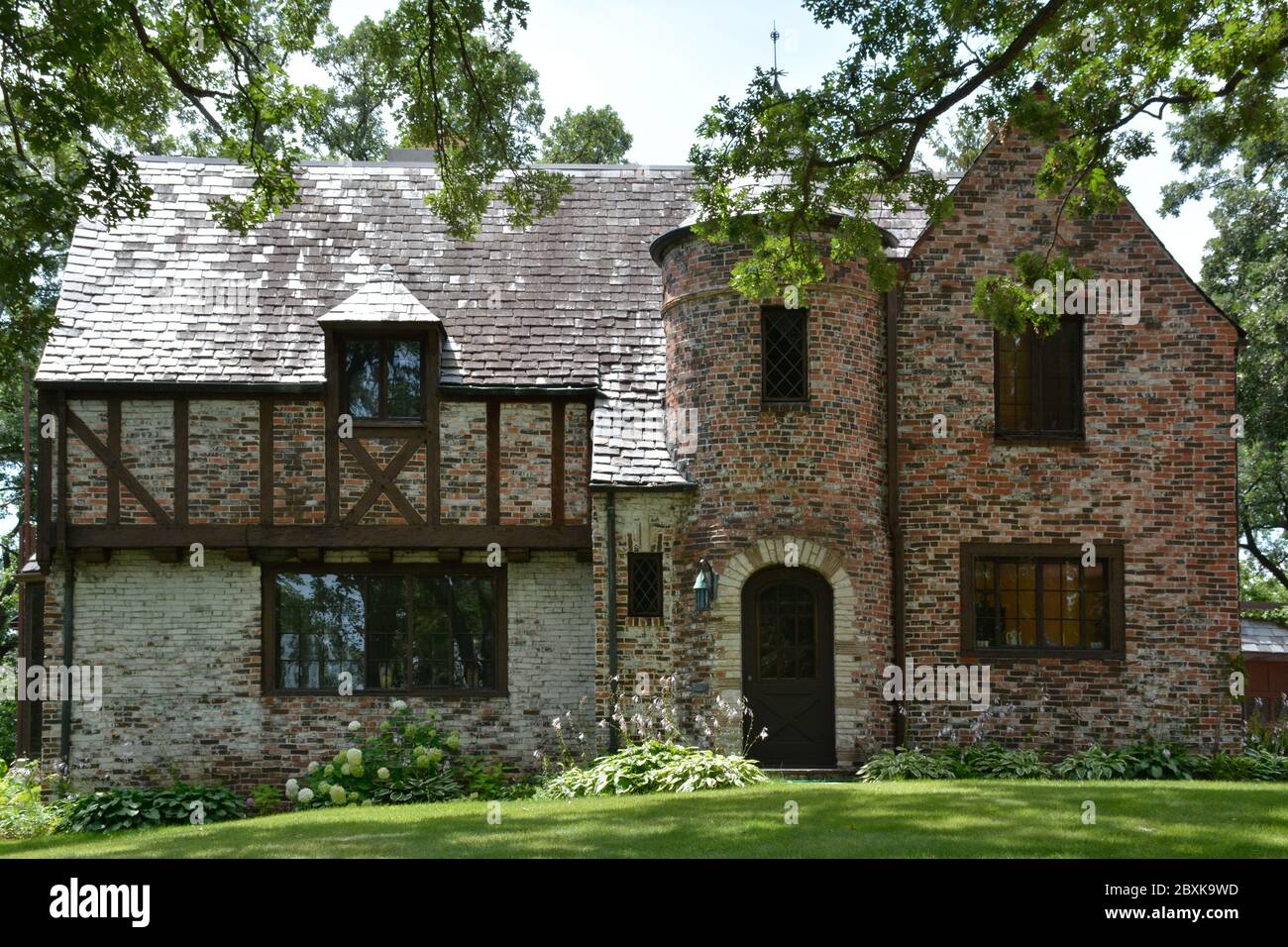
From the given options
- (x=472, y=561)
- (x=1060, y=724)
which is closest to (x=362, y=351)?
(x=472, y=561)

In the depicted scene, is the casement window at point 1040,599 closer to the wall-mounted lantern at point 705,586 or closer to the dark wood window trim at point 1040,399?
the dark wood window trim at point 1040,399

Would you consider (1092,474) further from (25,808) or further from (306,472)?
(25,808)

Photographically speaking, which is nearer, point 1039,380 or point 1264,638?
point 1039,380

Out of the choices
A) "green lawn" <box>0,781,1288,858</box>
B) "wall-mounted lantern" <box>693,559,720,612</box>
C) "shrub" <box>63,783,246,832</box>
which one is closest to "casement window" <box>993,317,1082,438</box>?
"wall-mounted lantern" <box>693,559,720,612</box>

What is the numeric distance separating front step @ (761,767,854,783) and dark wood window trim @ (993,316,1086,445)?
4527mm

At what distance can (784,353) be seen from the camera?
16.4 meters

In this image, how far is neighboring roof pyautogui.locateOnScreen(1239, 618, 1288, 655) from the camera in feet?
73.6

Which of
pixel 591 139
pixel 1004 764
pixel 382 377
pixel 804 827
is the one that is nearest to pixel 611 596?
pixel 382 377

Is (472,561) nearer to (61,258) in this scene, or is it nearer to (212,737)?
(212,737)

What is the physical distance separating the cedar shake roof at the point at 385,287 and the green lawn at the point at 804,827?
5048 mm

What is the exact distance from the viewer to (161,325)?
17.3m

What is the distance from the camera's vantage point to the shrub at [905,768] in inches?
598

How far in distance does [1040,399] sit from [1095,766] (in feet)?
14.8

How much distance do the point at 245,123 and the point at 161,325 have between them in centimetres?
429
